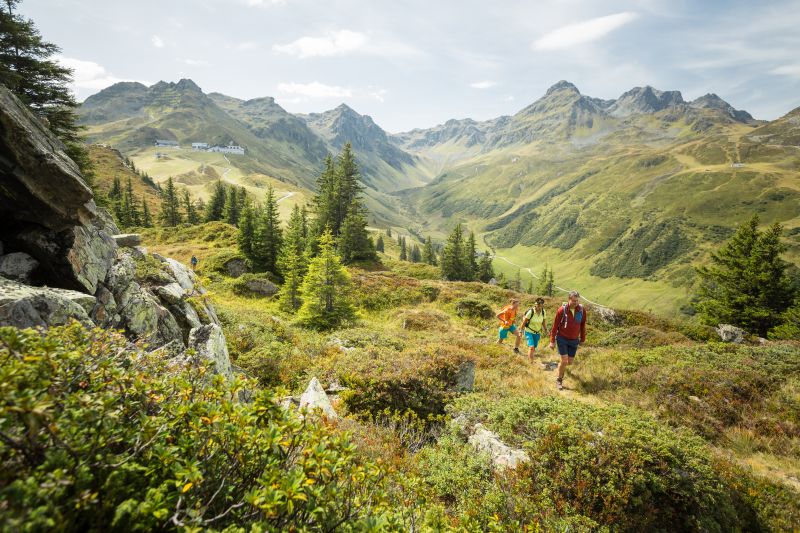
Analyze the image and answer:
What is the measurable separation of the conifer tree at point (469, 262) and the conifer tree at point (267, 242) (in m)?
33.9

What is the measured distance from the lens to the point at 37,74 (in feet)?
75.9

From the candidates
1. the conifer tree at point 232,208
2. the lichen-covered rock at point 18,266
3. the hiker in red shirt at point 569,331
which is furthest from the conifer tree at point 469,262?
the lichen-covered rock at point 18,266

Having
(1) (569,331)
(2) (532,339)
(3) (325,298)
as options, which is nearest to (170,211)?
(3) (325,298)

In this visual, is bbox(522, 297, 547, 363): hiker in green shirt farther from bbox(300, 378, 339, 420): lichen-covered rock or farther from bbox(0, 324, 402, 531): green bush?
bbox(0, 324, 402, 531): green bush

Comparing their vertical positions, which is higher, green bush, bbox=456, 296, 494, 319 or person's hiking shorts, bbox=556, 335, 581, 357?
person's hiking shorts, bbox=556, 335, 581, 357

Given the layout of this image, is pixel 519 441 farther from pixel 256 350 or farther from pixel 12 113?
pixel 12 113

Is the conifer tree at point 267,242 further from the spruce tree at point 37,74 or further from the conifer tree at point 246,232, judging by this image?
the spruce tree at point 37,74

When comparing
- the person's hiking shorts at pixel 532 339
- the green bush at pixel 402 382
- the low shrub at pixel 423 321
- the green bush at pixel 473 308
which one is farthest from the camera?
the green bush at pixel 473 308

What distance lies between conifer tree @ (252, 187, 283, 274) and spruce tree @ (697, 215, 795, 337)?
40393 mm

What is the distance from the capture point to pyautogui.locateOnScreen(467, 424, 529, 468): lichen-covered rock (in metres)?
6.68

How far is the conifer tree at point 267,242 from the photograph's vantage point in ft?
117

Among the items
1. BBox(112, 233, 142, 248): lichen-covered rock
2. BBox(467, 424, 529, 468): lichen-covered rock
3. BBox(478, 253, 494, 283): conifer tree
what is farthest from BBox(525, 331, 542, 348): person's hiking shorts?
BBox(478, 253, 494, 283): conifer tree

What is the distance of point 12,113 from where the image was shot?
778 centimetres

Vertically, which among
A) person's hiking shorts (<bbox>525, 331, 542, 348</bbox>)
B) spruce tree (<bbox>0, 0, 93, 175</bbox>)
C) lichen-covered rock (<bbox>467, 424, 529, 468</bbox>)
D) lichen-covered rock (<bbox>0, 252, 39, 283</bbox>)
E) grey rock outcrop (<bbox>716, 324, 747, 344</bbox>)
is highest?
spruce tree (<bbox>0, 0, 93, 175</bbox>)
